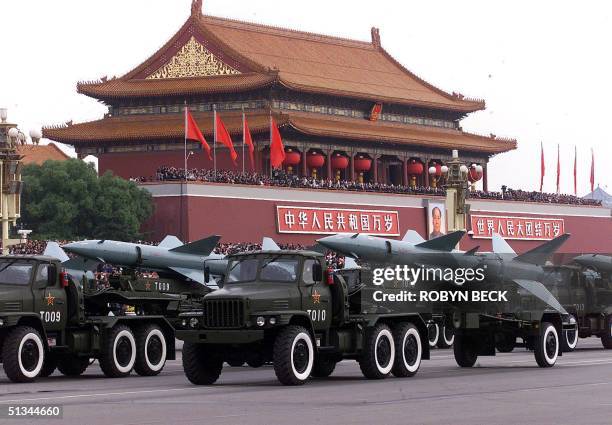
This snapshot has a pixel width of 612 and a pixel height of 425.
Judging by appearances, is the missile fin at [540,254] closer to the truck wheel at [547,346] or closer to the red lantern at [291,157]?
the truck wheel at [547,346]

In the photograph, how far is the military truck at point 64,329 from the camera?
2597 cm

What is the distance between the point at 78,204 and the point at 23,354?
42.2 m

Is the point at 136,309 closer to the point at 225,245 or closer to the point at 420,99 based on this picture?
the point at 225,245

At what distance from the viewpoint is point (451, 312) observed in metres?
29.8

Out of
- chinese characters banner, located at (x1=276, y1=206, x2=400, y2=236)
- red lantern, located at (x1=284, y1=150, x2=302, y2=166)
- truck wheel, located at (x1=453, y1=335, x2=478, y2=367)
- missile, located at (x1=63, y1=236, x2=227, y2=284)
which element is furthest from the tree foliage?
Result: truck wheel, located at (x1=453, y1=335, x2=478, y2=367)

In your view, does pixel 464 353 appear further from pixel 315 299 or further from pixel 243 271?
pixel 243 271

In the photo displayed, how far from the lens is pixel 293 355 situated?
80.7ft

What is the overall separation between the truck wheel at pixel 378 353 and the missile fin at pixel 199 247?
582 inches

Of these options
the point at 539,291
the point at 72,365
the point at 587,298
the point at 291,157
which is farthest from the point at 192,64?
the point at 72,365

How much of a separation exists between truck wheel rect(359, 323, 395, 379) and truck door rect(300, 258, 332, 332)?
0.82 metres

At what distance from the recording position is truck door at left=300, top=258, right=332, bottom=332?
2550cm

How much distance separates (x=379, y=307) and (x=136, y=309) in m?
6.85

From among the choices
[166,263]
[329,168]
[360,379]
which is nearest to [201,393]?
[360,379]

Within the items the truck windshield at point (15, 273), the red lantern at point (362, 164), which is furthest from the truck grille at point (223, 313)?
the red lantern at point (362, 164)
